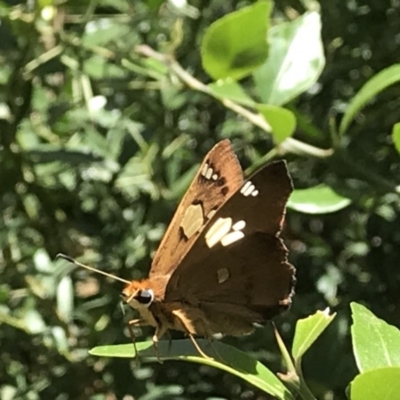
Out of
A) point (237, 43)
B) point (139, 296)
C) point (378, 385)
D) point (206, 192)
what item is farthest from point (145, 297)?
point (378, 385)

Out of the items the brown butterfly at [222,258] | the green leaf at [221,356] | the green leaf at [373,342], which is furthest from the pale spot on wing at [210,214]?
the green leaf at [373,342]

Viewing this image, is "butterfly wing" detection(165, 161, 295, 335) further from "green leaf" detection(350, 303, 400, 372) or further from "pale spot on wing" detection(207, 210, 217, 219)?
"green leaf" detection(350, 303, 400, 372)

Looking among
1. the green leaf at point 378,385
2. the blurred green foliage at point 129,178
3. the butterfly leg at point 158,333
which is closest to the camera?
the green leaf at point 378,385

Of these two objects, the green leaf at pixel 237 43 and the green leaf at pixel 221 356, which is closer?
the green leaf at pixel 221 356

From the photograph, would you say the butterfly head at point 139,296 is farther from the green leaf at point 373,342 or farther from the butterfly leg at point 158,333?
the green leaf at point 373,342

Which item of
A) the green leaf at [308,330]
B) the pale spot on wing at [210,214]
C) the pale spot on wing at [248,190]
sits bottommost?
the pale spot on wing at [210,214]

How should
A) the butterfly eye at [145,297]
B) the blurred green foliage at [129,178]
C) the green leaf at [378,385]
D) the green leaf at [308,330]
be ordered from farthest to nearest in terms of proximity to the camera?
the blurred green foliage at [129,178] → the butterfly eye at [145,297] → the green leaf at [308,330] → the green leaf at [378,385]

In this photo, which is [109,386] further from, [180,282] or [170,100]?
[180,282]

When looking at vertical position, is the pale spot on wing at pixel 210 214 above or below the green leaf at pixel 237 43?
below

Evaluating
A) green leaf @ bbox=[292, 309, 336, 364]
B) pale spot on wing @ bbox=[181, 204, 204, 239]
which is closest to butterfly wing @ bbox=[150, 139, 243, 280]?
pale spot on wing @ bbox=[181, 204, 204, 239]
